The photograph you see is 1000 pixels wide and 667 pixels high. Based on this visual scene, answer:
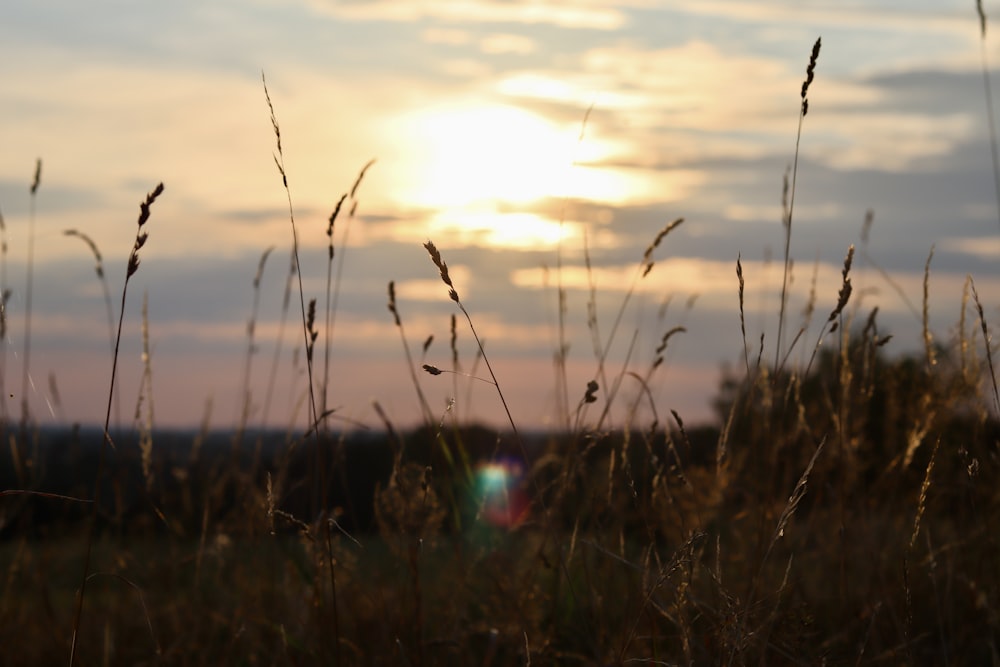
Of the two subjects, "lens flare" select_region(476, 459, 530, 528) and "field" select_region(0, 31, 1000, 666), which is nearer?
"field" select_region(0, 31, 1000, 666)

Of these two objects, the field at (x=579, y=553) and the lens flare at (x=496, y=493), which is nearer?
the field at (x=579, y=553)

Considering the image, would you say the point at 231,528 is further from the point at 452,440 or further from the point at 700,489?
the point at 700,489

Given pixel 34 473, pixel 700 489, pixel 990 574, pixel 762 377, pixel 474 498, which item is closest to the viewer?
pixel 762 377

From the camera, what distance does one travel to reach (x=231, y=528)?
3.04 metres

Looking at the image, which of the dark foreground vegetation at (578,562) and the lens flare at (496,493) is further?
the lens flare at (496,493)

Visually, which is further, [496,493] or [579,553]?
[579,553]

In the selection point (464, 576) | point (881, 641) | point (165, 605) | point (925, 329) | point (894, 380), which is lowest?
point (165, 605)

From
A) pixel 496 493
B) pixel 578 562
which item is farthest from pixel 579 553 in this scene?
pixel 496 493

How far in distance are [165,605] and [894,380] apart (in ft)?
8.46

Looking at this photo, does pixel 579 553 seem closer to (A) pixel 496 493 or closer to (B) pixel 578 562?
(B) pixel 578 562

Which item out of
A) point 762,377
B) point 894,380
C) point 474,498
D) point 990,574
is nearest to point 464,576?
point 474,498

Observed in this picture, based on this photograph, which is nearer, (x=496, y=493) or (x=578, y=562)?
(x=496, y=493)

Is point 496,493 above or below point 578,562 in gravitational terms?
above

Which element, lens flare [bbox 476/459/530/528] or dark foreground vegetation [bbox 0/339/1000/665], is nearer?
dark foreground vegetation [bbox 0/339/1000/665]
